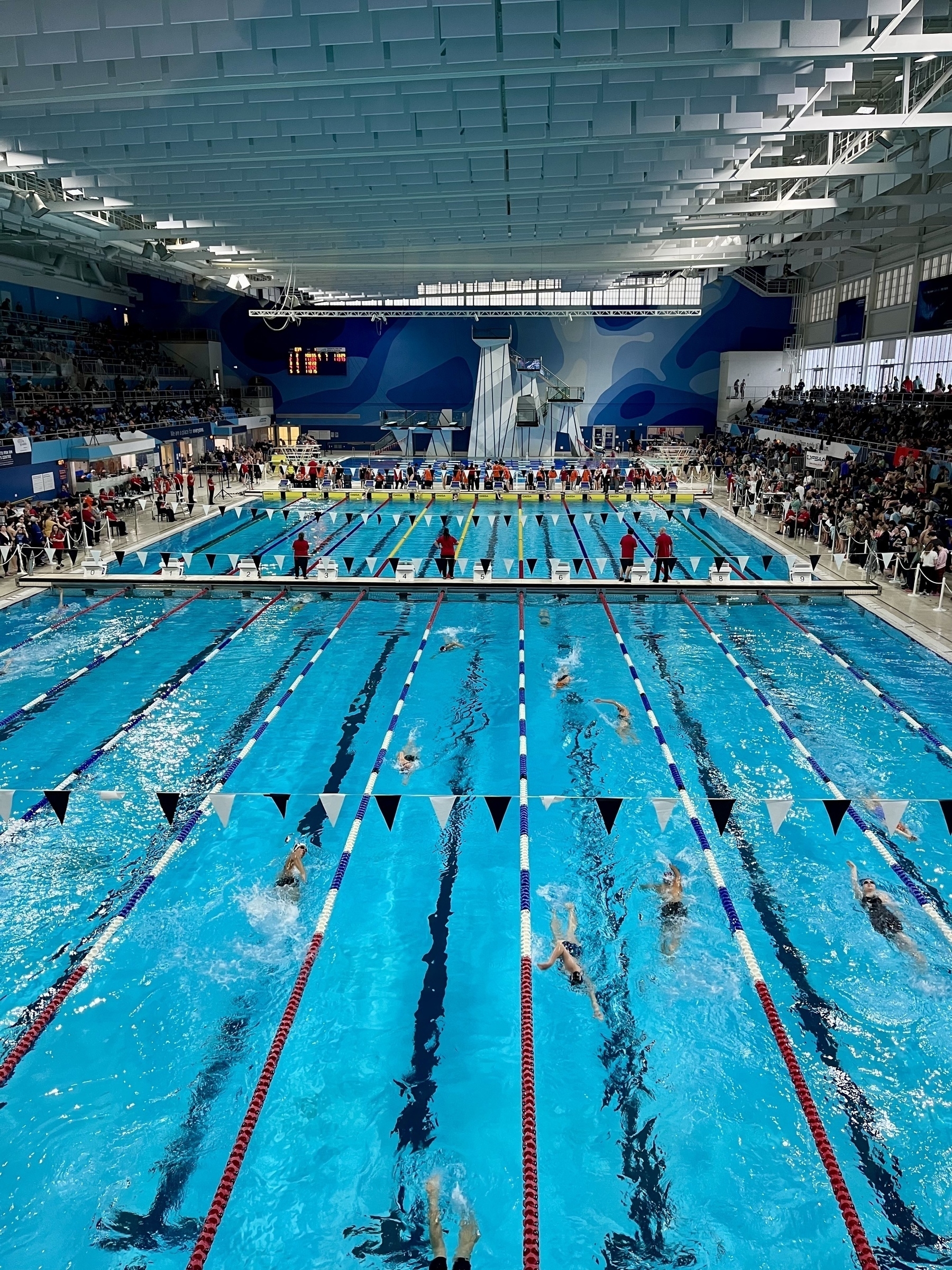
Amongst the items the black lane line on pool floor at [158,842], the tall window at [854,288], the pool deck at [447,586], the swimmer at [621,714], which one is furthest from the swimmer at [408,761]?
the tall window at [854,288]

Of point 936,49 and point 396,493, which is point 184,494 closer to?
point 396,493

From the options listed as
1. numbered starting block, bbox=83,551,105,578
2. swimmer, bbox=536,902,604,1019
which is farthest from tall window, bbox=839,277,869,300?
swimmer, bbox=536,902,604,1019

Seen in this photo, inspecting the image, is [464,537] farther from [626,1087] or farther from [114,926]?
[626,1087]

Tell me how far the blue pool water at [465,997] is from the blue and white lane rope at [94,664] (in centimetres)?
23

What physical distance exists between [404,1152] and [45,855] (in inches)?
147

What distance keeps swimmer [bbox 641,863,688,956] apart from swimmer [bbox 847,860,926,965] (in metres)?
1.19

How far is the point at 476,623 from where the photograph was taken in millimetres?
12102

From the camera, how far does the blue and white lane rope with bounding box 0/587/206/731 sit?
29.2 feet

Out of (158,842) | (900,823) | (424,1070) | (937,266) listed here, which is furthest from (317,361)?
(424,1070)

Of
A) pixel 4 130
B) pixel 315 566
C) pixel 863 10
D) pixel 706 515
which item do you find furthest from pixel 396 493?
pixel 863 10

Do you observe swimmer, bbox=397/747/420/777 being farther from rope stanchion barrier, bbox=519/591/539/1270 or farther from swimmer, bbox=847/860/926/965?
swimmer, bbox=847/860/926/965

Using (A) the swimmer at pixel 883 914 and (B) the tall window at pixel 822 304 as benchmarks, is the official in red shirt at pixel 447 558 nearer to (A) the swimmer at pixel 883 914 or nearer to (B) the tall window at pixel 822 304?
(A) the swimmer at pixel 883 914

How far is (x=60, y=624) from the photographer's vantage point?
469 inches

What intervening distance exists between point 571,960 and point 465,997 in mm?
683
